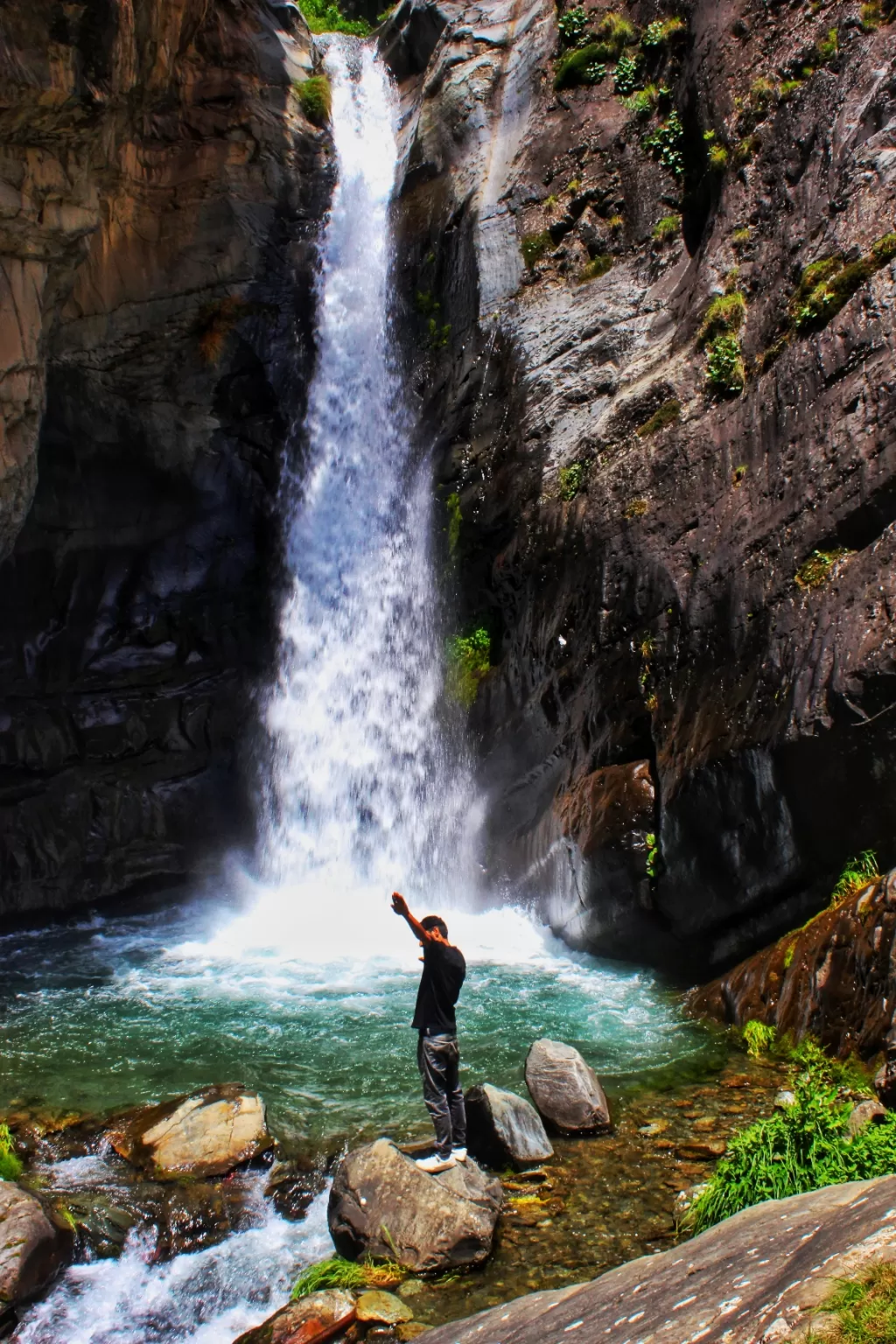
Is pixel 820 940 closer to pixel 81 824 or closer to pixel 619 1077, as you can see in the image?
pixel 619 1077

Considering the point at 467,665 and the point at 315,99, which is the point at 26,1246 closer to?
the point at 467,665

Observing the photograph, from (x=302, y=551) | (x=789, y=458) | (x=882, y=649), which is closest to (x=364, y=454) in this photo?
(x=302, y=551)

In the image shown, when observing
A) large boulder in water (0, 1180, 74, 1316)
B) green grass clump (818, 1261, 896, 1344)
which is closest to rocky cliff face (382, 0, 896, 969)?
green grass clump (818, 1261, 896, 1344)

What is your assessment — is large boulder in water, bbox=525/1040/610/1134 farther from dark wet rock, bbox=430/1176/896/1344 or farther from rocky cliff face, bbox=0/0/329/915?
rocky cliff face, bbox=0/0/329/915

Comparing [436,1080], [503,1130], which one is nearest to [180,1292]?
[436,1080]

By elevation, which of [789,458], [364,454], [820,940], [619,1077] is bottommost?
[619,1077]

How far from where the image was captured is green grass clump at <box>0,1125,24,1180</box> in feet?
22.8

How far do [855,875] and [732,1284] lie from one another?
22.0ft

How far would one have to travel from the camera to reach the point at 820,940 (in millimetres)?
8586

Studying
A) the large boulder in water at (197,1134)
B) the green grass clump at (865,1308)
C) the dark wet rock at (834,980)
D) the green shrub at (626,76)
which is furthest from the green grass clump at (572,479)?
the green grass clump at (865,1308)

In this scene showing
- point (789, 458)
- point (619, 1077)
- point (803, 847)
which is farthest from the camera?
point (789, 458)

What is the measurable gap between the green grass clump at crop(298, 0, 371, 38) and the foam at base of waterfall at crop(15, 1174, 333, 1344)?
3198 cm

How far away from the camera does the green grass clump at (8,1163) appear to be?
6957 mm

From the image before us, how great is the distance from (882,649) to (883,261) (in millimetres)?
5028
